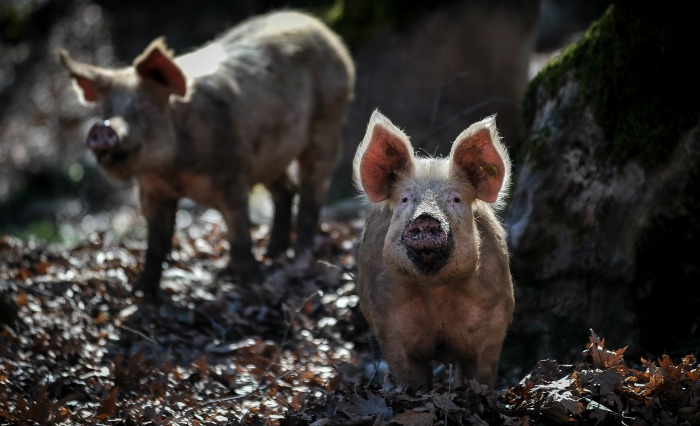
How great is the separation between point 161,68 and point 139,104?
40 centimetres

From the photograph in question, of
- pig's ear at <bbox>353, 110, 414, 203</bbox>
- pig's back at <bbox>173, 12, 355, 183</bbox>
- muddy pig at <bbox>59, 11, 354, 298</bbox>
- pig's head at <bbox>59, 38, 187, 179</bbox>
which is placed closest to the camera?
pig's ear at <bbox>353, 110, 414, 203</bbox>

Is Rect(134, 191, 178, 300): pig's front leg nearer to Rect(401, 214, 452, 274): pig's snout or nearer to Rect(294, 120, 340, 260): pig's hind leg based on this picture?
Rect(294, 120, 340, 260): pig's hind leg

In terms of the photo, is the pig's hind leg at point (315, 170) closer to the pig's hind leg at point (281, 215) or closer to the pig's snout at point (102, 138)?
the pig's hind leg at point (281, 215)

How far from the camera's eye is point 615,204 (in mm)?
7109

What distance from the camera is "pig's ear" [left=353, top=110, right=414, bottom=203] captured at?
6.17m

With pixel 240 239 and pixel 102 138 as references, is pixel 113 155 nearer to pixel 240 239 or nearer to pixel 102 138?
pixel 102 138

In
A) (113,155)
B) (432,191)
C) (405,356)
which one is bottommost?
(405,356)

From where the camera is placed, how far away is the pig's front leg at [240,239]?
9.76m

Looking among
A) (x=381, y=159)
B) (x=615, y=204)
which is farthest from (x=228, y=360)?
(x=615, y=204)

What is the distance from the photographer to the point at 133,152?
9086 mm

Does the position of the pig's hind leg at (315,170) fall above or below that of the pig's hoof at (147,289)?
above

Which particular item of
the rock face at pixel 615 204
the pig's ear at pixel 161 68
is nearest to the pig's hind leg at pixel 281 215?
the pig's ear at pixel 161 68

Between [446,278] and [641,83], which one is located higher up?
[641,83]

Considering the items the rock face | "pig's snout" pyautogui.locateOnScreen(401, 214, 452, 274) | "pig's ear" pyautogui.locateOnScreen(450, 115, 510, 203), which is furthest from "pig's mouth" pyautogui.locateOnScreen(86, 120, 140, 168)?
"pig's snout" pyautogui.locateOnScreen(401, 214, 452, 274)
